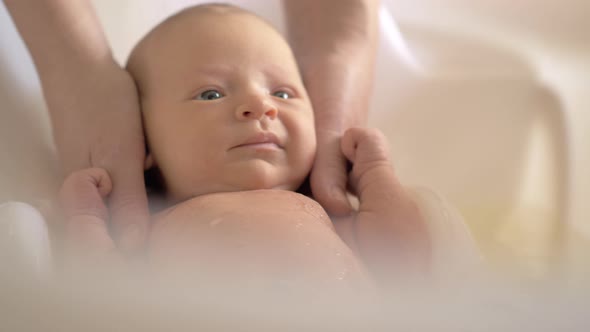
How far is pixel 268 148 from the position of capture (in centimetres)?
70

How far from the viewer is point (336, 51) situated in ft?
3.03

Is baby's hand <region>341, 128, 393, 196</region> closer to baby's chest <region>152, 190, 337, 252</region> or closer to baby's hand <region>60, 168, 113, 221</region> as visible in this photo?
baby's chest <region>152, 190, 337, 252</region>

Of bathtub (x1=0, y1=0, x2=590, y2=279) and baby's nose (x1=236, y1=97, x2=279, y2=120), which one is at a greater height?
baby's nose (x1=236, y1=97, x2=279, y2=120)

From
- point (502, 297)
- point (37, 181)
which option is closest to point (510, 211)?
point (502, 297)

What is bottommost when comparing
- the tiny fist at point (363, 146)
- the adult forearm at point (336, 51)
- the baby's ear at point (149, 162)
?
the baby's ear at point (149, 162)

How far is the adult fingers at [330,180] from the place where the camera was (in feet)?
2.43

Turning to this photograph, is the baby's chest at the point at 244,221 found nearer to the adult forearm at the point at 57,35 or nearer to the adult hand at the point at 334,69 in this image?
the adult hand at the point at 334,69

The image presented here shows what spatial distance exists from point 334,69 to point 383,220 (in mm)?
283

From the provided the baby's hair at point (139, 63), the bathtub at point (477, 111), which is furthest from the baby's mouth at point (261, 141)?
the bathtub at point (477, 111)

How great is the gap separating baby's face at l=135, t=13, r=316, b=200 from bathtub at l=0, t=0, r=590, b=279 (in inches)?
6.2

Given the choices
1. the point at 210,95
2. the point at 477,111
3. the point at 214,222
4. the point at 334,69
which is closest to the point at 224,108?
the point at 210,95

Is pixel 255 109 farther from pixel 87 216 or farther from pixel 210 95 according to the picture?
pixel 87 216

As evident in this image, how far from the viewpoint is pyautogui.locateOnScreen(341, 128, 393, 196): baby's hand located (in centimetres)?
74

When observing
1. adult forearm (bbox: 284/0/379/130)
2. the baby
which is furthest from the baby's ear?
adult forearm (bbox: 284/0/379/130)
